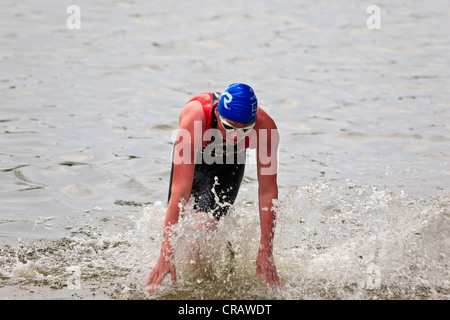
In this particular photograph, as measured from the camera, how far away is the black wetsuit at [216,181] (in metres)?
6.21

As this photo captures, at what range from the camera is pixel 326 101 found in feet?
40.1

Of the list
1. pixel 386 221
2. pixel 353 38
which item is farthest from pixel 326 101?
pixel 386 221

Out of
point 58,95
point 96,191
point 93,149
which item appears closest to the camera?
point 96,191

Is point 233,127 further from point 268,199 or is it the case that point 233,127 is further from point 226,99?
point 268,199

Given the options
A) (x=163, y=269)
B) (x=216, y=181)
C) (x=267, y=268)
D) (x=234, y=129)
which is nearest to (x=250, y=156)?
(x=216, y=181)

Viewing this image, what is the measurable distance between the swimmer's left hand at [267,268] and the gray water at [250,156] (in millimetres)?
102

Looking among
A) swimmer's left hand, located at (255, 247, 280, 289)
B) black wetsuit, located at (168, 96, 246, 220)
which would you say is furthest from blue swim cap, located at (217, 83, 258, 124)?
swimmer's left hand, located at (255, 247, 280, 289)

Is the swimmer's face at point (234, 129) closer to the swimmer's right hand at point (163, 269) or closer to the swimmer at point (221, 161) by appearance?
the swimmer at point (221, 161)

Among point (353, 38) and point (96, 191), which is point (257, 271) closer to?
point (96, 191)

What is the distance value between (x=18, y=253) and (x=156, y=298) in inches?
61.9

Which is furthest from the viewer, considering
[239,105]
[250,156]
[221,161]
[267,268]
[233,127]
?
[250,156]

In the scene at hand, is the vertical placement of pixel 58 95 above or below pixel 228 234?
above

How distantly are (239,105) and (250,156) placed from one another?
196 inches

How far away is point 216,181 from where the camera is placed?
6.26 metres
